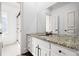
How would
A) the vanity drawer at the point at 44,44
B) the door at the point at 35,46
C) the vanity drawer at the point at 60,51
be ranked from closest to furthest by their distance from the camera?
the vanity drawer at the point at 60,51, the vanity drawer at the point at 44,44, the door at the point at 35,46

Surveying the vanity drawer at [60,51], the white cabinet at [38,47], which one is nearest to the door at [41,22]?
the white cabinet at [38,47]

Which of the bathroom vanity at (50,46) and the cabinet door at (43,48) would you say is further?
the cabinet door at (43,48)

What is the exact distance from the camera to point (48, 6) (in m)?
1.12

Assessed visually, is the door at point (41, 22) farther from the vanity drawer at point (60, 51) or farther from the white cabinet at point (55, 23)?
the vanity drawer at point (60, 51)

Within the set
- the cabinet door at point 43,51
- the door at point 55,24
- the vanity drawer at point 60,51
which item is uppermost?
the door at point 55,24

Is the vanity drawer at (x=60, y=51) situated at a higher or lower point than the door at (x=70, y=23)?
lower

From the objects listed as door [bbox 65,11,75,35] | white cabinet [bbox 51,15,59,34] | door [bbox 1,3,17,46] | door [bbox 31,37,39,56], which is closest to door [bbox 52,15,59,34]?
white cabinet [bbox 51,15,59,34]

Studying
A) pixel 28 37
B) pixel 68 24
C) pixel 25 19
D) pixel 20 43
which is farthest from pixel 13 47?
pixel 68 24

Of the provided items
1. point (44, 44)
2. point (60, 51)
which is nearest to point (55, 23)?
point (44, 44)

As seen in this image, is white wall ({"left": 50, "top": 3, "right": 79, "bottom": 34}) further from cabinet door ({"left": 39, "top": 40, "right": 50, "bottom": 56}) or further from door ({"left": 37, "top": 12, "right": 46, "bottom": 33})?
cabinet door ({"left": 39, "top": 40, "right": 50, "bottom": 56})

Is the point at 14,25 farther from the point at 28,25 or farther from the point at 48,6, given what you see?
the point at 48,6

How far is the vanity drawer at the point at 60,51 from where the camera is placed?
805 millimetres

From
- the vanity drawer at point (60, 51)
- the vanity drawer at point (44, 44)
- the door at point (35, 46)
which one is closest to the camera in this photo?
the vanity drawer at point (60, 51)

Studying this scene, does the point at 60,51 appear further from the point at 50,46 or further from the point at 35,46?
the point at 35,46
